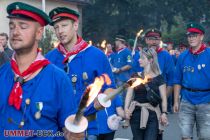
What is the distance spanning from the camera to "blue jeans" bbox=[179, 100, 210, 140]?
8688 mm

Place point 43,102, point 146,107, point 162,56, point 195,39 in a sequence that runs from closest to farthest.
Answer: point 43,102 < point 146,107 < point 195,39 < point 162,56

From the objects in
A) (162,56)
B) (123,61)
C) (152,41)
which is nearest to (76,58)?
(152,41)

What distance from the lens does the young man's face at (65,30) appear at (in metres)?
6.42

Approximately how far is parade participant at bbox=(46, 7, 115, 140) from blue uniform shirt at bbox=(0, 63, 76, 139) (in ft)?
6.73

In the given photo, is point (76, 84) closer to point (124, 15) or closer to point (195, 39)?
point (195, 39)

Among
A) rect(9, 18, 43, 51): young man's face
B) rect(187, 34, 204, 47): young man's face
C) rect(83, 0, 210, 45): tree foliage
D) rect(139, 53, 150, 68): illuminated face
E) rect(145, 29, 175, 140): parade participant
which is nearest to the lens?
rect(9, 18, 43, 51): young man's face

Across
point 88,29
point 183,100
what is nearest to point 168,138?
point 183,100

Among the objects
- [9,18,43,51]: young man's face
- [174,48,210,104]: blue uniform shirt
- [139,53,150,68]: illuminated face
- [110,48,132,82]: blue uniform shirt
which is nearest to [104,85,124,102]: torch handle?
[9,18,43,51]: young man's face

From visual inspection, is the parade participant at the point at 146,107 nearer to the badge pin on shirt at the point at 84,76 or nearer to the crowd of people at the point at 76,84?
the crowd of people at the point at 76,84

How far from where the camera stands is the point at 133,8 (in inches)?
1539

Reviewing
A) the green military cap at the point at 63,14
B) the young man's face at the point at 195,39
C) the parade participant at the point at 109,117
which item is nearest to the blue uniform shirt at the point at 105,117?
the parade participant at the point at 109,117

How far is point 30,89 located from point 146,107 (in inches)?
173

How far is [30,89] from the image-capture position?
13.6 ft

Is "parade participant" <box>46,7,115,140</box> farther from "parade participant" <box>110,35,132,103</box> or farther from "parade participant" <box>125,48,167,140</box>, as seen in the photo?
"parade participant" <box>110,35,132,103</box>
